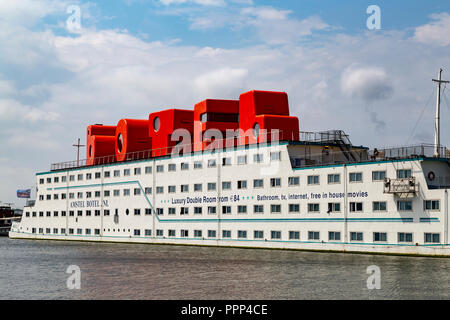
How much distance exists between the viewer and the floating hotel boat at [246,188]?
1966 inches

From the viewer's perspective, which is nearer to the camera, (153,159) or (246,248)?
(246,248)

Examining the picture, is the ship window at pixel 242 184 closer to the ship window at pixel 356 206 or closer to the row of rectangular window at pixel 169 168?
the row of rectangular window at pixel 169 168

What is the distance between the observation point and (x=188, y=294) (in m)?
27.8

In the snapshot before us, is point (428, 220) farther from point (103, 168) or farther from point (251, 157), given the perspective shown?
point (103, 168)

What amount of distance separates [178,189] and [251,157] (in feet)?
41.5

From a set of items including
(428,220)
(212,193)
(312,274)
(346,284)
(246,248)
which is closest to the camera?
(346,284)

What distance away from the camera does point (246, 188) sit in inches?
2501

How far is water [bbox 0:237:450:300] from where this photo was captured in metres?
28.0

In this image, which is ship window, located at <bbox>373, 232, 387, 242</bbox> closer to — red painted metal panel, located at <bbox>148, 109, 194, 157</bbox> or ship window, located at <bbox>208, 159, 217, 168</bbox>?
ship window, located at <bbox>208, 159, 217, 168</bbox>

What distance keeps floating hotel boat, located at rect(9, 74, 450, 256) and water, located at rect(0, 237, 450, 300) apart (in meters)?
4.11

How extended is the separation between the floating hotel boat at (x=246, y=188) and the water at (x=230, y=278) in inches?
162

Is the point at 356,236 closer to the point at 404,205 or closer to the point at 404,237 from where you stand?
the point at 404,237
